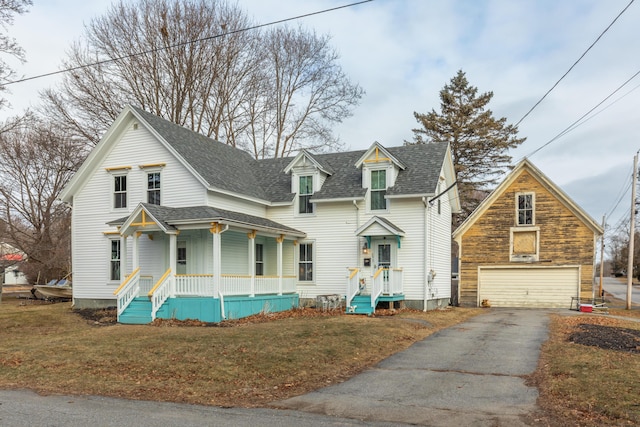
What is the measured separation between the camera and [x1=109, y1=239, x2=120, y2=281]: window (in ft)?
73.8

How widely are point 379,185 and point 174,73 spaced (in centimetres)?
1735

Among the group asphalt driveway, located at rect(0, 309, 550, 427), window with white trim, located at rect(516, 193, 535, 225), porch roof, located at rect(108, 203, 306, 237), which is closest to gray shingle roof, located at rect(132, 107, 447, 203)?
porch roof, located at rect(108, 203, 306, 237)

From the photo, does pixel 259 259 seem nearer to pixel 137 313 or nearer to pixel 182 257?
pixel 182 257

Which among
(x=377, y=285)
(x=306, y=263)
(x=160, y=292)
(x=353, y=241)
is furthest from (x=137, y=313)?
(x=353, y=241)

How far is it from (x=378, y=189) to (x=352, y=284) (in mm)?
4381

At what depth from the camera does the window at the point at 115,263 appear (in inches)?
886

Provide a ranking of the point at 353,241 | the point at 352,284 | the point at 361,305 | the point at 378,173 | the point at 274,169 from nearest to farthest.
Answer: the point at 361,305 → the point at 352,284 → the point at 353,241 → the point at 378,173 → the point at 274,169

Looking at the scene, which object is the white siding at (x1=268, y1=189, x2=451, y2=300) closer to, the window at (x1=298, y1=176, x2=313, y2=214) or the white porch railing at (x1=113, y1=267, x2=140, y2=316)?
the window at (x1=298, y1=176, x2=313, y2=214)

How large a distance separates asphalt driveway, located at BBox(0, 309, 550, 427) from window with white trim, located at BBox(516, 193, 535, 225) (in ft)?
55.1

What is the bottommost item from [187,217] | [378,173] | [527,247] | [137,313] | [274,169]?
[137,313]

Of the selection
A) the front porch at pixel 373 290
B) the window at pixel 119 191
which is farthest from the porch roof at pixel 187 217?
the front porch at pixel 373 290

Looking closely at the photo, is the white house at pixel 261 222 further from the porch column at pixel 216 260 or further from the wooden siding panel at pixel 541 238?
the wooden siding panel at pixel 541 238

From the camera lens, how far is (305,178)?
24.2 meters

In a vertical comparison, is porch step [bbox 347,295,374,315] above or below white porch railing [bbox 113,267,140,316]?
below
